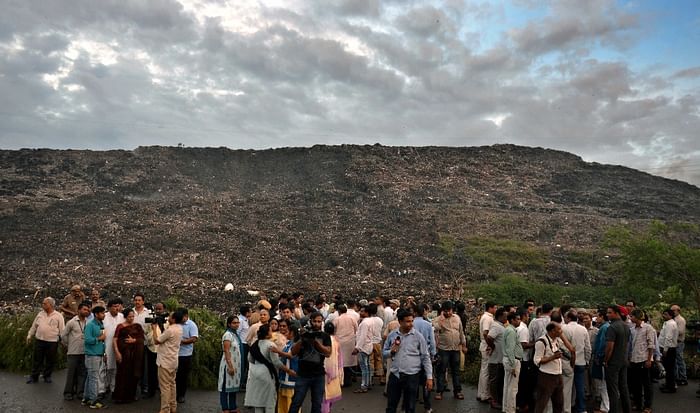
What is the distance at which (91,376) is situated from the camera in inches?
294

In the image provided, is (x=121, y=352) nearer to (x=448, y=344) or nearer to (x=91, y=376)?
(x=91, y=376)

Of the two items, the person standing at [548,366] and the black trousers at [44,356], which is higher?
the person standing at [548,366]

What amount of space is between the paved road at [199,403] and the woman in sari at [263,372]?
1.50m

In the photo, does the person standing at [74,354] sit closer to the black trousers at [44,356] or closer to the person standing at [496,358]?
the black trousers at [44,356]

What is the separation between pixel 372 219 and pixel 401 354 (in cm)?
2311

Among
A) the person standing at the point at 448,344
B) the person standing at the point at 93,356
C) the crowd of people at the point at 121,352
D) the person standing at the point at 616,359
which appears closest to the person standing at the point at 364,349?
the person standing at the point at 448,344

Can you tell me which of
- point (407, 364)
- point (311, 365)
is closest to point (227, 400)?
point (311, 365)

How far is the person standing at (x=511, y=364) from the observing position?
22.7ft

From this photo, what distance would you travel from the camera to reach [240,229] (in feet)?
87.2

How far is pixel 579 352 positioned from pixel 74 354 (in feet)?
22.3

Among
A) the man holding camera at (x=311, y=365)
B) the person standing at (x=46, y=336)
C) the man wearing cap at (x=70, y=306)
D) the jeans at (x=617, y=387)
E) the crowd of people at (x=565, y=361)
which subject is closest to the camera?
the man holding camera at (x=311, y=365)

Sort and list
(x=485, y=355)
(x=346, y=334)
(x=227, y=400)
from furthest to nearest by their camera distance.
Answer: (x=346, y=334), (x=485, y=355), (x=227, y=400)

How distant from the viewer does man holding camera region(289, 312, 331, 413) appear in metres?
5.79

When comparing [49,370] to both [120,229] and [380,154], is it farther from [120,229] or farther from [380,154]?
[380,154]
